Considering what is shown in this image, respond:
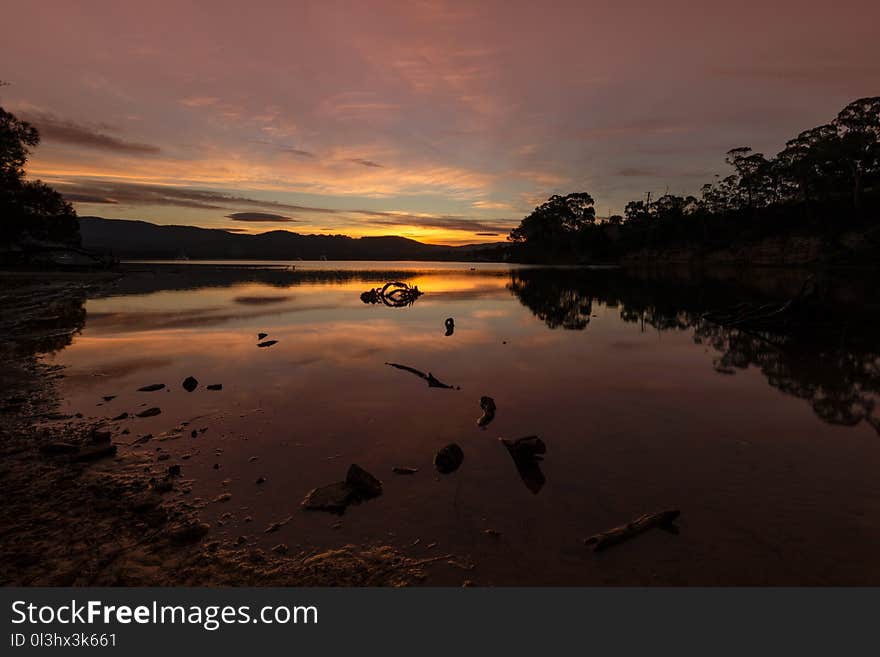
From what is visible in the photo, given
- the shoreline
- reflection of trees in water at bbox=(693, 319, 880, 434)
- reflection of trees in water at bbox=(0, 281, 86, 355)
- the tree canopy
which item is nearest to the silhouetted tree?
reflection of trees in water at bbox=(0, 281, 86, 355)

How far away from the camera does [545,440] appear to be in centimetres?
1002

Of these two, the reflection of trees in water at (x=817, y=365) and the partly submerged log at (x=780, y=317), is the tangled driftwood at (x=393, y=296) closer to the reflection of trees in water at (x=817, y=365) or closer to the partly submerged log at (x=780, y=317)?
the reflection of trees in water at (x=817, y=365)

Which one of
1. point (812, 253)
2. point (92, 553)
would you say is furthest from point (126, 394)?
point (812, 253)

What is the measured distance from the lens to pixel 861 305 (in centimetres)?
3228

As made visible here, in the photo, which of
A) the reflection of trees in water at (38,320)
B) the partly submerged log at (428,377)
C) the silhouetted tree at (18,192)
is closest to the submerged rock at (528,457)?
the partly submerged log at (428,377)

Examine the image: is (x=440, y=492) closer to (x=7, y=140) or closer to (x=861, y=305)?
(x=861, y=305)

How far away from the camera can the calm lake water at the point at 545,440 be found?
6.02 m

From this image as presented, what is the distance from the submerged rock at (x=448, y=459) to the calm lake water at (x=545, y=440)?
19 centimetres

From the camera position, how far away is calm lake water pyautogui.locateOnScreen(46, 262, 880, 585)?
602 centimetres

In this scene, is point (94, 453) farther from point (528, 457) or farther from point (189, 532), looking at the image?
point (528, 457)

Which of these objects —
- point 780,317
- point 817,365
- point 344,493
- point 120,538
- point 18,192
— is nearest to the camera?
point 120,538

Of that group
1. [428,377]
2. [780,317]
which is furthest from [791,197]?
[428,377]

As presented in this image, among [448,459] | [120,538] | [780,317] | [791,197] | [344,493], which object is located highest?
[791,197]

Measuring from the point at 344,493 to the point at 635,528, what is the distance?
15.4 feet
